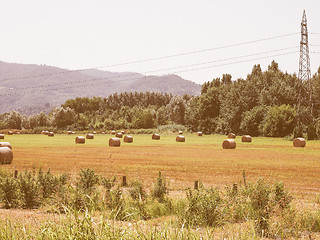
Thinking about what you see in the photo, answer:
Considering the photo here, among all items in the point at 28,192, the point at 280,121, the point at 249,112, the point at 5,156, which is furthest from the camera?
the point at 249,112

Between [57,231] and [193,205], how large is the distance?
26.1ft

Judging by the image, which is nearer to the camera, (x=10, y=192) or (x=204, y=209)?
(x=204, y=209)

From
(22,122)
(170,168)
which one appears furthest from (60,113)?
(170,168)

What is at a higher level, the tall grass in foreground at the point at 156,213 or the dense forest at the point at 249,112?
the dense forest at the point at 249,112

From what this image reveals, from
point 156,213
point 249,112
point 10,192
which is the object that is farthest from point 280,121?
point 10,192

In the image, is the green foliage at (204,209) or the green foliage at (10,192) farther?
the green foliage at (10,192)

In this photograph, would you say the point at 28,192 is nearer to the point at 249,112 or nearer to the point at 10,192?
the point at 10,192

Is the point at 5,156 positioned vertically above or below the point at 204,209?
below

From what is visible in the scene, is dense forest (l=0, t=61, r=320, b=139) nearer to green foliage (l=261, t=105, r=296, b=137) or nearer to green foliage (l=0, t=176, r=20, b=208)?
green foliage (l=261, t=105, r=296, b=137)

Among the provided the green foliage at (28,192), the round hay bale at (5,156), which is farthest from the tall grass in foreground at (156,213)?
the round hay bale at (5,156)

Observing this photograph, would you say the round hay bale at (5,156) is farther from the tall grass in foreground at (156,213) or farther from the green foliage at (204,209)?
the green foliage at (204,209)

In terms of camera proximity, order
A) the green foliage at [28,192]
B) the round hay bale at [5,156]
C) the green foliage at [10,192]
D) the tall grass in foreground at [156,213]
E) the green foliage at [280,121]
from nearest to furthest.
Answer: the tall grass in foreground at [156,213], the green foliage at [10,192], the green foliage at [28,192], the round hay bale at [5,156], the green foliage at [280,121]

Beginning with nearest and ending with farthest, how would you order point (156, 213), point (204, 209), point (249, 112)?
1. point (204, 209)
2. point (156, 213)
3. point (249, 112)

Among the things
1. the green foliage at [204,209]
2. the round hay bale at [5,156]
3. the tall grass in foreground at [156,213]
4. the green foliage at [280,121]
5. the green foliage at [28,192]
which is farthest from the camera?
the green foliage at [280,121]
